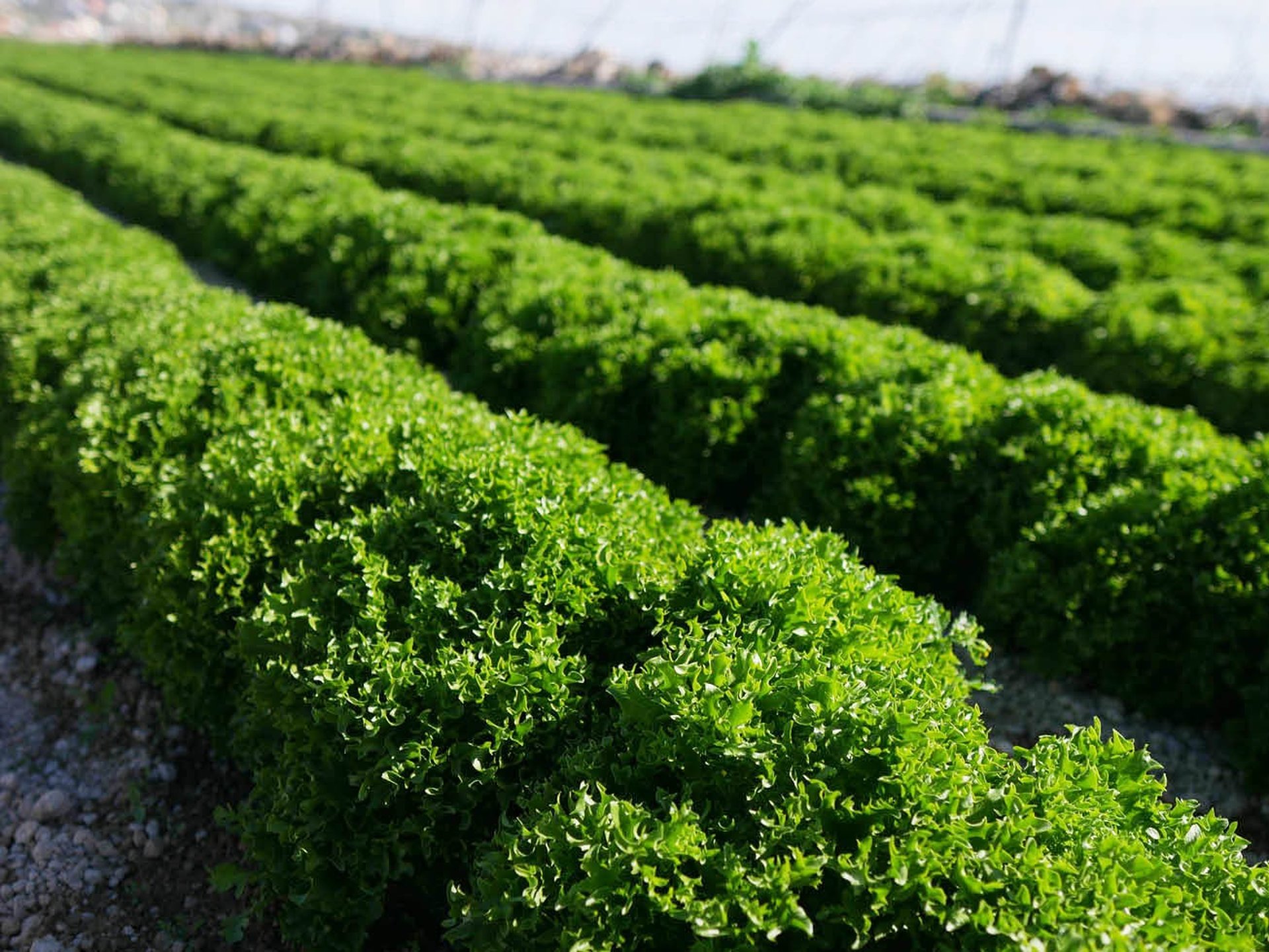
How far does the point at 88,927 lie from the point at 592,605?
307 centimetres

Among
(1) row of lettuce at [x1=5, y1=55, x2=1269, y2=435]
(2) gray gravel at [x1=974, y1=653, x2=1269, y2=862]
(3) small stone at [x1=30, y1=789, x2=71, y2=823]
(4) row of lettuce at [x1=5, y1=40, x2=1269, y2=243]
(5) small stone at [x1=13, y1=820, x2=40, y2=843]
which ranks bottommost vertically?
(5) small stone at [x1=13, y1=820, x2=40, y2=843]

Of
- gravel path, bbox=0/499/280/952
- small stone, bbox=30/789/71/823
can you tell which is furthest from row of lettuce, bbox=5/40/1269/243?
small stone, bbox=30/789/71/823

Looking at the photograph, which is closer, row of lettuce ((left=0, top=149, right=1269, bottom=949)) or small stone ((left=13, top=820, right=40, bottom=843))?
row of lettuce ((left=0, top=149, right=1269, bottom=949))

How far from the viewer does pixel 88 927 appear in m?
4.60

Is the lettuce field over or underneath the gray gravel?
over

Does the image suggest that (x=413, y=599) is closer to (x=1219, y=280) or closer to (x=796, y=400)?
(x=796, y=400)

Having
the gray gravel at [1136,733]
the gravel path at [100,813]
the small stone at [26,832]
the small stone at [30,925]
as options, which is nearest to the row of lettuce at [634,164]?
the gray gravel at [1136,733]

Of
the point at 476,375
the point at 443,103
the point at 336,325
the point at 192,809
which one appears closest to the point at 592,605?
the point at 192,809

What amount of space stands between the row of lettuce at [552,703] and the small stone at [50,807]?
84cm

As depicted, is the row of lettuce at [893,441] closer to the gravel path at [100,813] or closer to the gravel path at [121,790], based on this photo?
the gravel path at [121,790]

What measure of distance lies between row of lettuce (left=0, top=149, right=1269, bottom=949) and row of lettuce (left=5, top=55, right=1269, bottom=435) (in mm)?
5703

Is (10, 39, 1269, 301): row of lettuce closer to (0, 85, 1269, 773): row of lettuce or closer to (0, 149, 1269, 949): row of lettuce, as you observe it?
(0, 85, 1269, 773): row of lettuce

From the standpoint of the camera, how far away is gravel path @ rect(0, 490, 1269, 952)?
4645 mm

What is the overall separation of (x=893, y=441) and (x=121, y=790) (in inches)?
216
